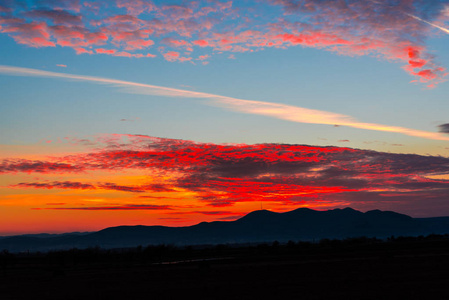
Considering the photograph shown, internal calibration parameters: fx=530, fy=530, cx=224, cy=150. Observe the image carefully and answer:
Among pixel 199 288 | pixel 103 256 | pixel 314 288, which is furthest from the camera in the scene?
pixel 103 256

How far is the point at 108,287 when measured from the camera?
116ft

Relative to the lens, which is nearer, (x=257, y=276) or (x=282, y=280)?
(x=282, y=280)

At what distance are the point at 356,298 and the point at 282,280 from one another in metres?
10.6

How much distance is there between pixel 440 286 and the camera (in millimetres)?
28531

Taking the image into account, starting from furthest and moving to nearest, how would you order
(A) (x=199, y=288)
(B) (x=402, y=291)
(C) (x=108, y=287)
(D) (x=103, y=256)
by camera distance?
(D) (x=103, y=256), (C) (x=108, y=287), (A) (x=199, y=288), (B) (x=402, y=291)

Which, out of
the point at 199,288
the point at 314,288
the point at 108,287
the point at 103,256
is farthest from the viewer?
the point at 103,256

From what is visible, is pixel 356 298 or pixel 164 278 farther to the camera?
pixel 164 278

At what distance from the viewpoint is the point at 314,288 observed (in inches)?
1186

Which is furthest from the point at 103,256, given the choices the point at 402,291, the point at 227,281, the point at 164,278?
the point at 402,291

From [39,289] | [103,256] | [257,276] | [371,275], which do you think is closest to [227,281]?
[257,276]

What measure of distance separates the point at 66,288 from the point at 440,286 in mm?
23875

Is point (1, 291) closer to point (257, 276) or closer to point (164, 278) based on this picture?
point (164, 278)

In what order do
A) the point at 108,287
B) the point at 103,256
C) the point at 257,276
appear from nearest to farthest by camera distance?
the point at 108,287 → the point at 257,276 → the point at 103,256

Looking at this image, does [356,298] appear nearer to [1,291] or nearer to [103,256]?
[1,291]
